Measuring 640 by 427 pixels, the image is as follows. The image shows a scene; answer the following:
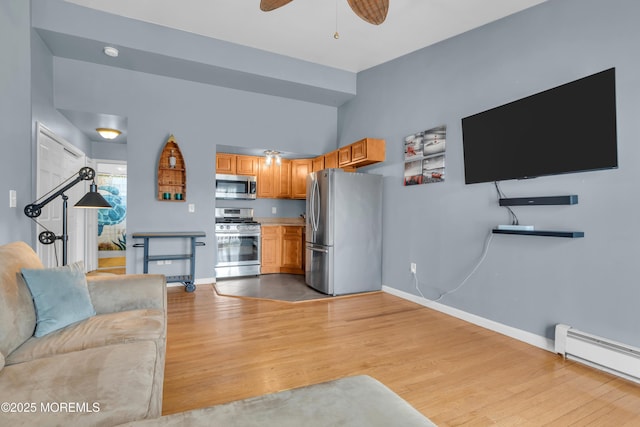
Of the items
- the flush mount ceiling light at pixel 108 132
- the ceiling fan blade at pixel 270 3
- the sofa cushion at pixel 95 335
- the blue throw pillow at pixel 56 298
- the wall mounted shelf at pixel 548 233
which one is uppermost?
the ceiling fan blade at pixel 270 3

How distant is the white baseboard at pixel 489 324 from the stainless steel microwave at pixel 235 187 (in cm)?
304

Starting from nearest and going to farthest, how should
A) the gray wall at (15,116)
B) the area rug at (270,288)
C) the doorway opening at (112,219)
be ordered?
the gray wall at (15,116) → the area rug at (270,288) → the doorway opening at (112,219)

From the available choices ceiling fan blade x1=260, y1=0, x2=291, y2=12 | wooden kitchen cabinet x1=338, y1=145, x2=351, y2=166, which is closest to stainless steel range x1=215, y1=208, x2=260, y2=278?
wooden kitchen cabinet x1=338, y1=145, x2=351, y2=166

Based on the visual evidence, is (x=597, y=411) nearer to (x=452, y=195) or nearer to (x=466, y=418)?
(x=466, y=418)

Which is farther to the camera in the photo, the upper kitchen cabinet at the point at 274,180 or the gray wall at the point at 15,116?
the upper kitchen cabinet at the point at 274,180

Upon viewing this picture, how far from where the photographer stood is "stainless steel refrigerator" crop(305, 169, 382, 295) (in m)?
4.19

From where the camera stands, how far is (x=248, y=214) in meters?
5.76

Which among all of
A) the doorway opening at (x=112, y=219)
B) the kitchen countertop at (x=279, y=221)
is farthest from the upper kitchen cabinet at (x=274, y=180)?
the doorway opening at (x=112, y=219)

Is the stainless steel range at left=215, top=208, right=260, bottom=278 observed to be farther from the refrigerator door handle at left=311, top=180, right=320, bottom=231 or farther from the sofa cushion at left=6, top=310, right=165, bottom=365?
the sofa cushion at left=6, top=310, right=165, bottom=365

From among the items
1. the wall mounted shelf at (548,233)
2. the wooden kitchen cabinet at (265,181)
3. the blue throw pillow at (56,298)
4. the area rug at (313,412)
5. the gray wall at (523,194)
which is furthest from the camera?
the wooden kitchen cabinet at (265,181)

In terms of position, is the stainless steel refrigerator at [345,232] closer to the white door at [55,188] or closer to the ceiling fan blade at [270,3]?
the ceiling fan blade at [270,3]

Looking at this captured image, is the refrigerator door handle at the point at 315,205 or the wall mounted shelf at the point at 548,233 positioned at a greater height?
the refrigerator door handle at the point at 315,205

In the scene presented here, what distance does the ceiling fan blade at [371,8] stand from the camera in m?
2.22

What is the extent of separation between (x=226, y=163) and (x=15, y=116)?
289 cm
